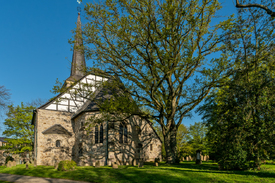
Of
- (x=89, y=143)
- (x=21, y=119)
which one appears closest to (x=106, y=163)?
(x=89, y=143)

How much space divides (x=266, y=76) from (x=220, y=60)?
556 cm

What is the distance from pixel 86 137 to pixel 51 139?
5458 mm

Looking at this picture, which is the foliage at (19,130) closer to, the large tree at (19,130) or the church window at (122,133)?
the large tree at (19,130)

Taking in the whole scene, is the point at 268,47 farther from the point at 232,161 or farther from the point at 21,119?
the point at 21,119

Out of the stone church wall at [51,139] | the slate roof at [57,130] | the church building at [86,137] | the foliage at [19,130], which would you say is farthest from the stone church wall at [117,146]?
the foliage at [19,130]

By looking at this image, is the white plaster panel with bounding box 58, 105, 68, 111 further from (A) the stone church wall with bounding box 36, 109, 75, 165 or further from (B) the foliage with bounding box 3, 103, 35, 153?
(B) the foliage with bounding box 3, 103, 35, 153

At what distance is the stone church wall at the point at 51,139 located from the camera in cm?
2180

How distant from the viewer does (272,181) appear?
8.00 meters

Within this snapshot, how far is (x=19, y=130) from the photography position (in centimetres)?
2745

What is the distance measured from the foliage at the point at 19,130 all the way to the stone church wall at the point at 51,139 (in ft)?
18.4

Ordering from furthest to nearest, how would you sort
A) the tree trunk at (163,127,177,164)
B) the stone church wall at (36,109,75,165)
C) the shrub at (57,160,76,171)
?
the stone church wall at (36,109,75,165) < the tree trunk at (163,127,177,164) < the shrub at (57,160,76,171)

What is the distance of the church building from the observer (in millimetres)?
19094

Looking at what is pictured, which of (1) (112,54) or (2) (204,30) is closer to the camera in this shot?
(2) (204,30)

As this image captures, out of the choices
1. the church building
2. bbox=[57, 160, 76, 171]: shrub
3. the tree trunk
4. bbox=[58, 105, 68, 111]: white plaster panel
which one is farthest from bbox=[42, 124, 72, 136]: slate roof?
the tree trunk
